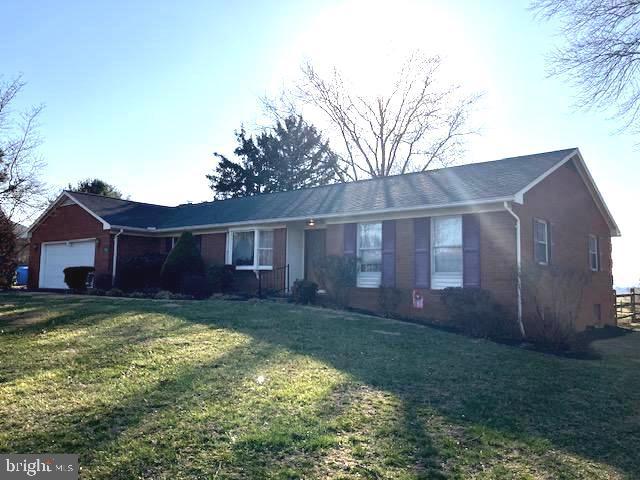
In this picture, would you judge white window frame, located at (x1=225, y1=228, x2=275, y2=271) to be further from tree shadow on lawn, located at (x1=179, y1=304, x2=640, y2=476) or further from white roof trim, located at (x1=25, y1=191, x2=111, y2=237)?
tree shadow on lawn, located at (x1=179, y1=304, x2=640, y2=476)

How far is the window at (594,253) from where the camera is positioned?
17.0 m

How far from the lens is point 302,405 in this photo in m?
5.31

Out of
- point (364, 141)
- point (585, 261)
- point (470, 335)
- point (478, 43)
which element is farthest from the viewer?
→ point (364, 141)

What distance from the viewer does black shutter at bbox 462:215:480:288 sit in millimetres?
12346

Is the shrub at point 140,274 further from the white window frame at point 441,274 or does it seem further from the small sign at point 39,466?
the small sign at point 39,466

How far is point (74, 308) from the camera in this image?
11.5 metres

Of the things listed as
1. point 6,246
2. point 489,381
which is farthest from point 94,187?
point 489,381

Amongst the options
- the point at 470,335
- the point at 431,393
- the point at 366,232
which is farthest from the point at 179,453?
the point at 366,232

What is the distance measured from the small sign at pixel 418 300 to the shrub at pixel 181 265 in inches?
312

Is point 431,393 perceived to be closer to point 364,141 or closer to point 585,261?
point 585,261

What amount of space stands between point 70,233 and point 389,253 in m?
15.4

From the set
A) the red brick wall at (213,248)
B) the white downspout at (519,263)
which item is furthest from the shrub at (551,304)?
the red brick wall at (213,248)

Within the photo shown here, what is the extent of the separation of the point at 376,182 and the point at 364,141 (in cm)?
1805

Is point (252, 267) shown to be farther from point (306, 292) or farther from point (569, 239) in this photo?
point (569, 239)
